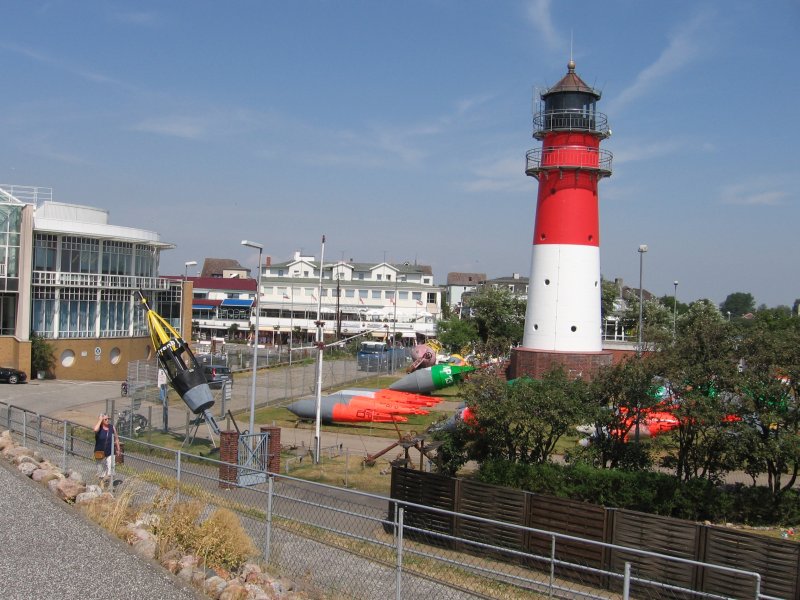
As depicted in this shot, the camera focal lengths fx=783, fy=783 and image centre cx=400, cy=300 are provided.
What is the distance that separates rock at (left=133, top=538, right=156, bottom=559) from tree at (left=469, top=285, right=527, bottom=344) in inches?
2285

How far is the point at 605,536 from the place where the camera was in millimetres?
15367

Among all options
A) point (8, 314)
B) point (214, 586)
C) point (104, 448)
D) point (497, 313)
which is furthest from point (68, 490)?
point (497, 313)

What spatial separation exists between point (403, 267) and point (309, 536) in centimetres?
9674

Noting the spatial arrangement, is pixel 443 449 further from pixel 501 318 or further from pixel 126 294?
pixel 501 318

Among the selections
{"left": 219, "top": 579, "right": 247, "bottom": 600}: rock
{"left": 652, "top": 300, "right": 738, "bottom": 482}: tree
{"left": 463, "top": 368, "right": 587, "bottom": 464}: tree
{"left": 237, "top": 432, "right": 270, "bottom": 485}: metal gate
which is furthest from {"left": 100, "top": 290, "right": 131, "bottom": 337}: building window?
{"left": 219, "top": 579, "right": 247, "bottom": 600}: rock

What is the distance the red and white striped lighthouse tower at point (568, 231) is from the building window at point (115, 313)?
30.8 metres

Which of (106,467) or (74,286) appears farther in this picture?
(74,286)

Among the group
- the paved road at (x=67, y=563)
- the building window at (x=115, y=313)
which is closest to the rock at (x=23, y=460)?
the paved road at (x=67, y=563)

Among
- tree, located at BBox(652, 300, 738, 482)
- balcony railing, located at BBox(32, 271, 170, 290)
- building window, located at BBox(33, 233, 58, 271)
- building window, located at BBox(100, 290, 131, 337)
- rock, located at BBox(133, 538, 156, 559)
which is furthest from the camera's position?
building window, located at BBox(100, 290, 131, 337)

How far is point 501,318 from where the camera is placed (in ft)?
236

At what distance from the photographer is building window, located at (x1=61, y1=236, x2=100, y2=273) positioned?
5100 cm

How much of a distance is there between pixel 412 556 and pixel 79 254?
1709 inches

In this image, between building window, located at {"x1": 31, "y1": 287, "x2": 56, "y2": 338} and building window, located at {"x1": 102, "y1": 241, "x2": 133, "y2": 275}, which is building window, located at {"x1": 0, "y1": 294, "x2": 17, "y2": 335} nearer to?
building window, located at {"x1": 31, "y1": 287, "x2": 56, "y2": 338}

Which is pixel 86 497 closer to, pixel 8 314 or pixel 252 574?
pixel 252 574
